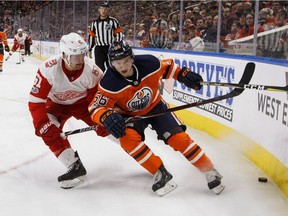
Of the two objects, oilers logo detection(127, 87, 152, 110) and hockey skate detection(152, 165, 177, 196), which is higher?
oilers logo detection(127, 87, 152, 110)

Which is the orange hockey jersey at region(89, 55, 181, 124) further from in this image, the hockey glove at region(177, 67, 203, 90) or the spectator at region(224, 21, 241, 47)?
the spectator at region(224, 21, 241, 47)

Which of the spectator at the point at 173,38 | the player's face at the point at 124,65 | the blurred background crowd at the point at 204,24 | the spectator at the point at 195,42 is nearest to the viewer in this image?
the player's face at the point at 124,65

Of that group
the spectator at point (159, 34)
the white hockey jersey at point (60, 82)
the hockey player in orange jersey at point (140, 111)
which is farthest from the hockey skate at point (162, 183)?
the spectator at point (159, 34)

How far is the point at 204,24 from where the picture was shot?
15.2 ft

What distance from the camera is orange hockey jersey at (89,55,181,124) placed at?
2.39 metres

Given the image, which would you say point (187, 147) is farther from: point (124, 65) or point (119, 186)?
point (124, 65)

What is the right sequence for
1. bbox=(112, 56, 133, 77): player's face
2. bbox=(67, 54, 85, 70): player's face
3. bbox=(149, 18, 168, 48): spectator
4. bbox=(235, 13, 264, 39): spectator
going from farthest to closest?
1. bbox=(149, 18, 168, 48): spectator
2. bbox=(235, 13, 264, 39): spectator
3. bbox=(67, 54, 85, 70): player's face
4. bbox=(112, 56, 133, 77): player's face

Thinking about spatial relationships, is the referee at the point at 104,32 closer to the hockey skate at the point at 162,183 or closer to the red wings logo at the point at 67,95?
the red wings logo at the point at 67,95

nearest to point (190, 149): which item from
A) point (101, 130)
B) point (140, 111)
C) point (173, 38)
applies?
point (140, 111)

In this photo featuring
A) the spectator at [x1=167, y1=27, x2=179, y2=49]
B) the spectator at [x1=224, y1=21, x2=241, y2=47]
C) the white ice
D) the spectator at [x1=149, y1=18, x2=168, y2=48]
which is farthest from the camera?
the spectator at [x1=149, y1=18, x2=168, y2=48]

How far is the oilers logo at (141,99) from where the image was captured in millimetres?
2463

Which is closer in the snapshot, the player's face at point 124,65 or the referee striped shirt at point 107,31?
the player's face at point 124,65

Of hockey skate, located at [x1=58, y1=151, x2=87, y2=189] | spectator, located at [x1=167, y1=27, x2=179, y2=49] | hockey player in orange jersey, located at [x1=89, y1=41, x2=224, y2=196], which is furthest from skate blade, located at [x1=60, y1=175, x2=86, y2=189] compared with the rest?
spectator, located at [x1=167, y1=27, x2=179, y2=49]

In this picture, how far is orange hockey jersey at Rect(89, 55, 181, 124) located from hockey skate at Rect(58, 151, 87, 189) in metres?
0.35
